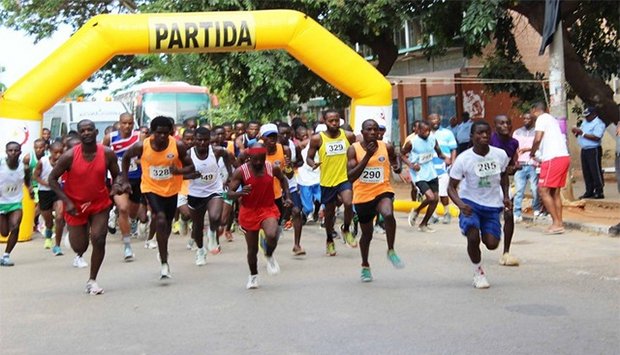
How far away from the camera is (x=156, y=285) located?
9.61 metres

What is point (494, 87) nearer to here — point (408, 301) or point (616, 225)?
point (616, 225)

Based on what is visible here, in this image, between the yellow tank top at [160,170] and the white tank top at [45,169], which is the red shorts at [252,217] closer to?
the yellow tank top at [160,170]

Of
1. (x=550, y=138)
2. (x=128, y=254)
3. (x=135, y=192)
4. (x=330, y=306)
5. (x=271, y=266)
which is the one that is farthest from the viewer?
(x=135, y=192)

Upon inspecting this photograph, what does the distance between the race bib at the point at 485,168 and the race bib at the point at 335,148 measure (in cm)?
295

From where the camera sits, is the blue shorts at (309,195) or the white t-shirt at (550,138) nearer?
the white t-shirt at (550,138)

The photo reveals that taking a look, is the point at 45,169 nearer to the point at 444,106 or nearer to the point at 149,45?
the point at 149,45

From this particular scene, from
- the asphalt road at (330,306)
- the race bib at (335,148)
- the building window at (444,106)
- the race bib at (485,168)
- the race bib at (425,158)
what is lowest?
the asphalt road at (330,306)

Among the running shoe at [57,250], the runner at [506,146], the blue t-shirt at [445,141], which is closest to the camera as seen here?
the runner at [506,146]

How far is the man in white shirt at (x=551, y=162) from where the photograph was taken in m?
12.7

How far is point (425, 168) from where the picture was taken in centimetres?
1396

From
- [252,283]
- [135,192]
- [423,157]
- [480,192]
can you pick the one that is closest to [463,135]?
[423,157]

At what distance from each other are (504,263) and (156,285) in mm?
3789

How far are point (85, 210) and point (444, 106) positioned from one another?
22057 millimetres

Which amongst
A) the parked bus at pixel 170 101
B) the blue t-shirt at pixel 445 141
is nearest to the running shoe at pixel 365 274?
the blue t-shirt at pixel 445 141
